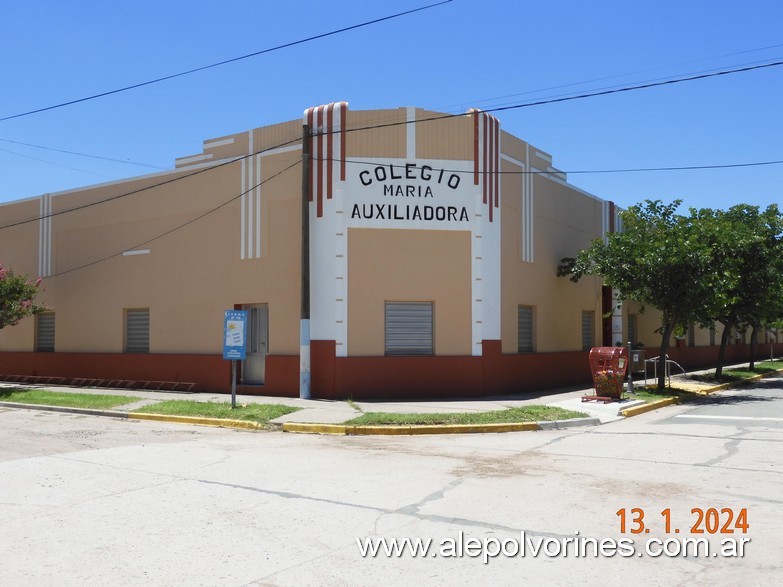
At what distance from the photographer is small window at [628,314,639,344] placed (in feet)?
99.7

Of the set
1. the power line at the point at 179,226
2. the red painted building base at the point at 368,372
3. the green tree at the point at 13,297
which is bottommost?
the red painted building base at the point at 368,372

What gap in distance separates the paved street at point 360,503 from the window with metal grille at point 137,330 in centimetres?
946

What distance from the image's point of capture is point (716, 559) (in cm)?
597

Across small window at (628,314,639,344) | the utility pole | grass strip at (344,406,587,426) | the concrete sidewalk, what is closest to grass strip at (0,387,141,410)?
the concrete sidewalk

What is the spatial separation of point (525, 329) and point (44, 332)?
57.9 ft

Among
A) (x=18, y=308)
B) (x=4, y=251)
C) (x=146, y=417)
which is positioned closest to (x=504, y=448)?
(x=146, y=417)

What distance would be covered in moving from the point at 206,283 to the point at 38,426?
23.8ft

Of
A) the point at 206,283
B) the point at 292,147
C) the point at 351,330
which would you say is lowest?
the point at 351,330

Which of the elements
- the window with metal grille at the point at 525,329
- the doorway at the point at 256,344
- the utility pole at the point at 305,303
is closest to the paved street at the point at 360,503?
the utility pole at the point at 305,303

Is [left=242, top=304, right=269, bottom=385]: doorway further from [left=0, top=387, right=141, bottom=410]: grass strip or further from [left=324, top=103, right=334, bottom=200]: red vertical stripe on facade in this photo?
[left=324, top=103, right=334, bottom=200]: red vertical stripe on facade

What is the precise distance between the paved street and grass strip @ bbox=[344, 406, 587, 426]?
2.78 feet

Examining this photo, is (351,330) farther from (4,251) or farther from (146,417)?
(4,251)

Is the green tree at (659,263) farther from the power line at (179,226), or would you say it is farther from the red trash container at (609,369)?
the power line at (179,226)

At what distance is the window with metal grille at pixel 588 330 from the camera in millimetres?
26112
